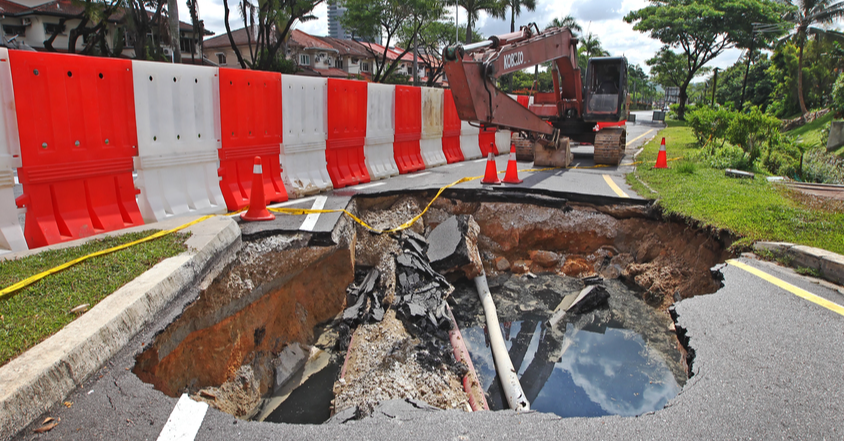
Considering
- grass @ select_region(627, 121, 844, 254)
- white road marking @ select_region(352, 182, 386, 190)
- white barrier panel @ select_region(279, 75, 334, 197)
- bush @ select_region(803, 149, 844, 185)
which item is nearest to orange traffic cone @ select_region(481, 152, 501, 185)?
white road marking @ select_region(352, 182, 386, 190)

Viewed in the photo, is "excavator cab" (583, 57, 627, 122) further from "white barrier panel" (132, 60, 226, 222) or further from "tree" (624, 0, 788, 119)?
"tree" (624, 0, 788, 119)

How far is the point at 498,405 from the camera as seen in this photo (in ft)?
15.1

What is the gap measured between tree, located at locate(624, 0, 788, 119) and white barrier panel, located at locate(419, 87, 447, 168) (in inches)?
1257

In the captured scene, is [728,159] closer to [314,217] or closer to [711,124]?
[711,124]

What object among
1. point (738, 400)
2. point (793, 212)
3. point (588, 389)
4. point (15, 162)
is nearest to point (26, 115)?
point (15, 162)

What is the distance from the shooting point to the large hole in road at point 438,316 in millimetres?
4324

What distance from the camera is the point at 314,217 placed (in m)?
6.34

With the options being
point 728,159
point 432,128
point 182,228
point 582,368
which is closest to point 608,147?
point 728,159

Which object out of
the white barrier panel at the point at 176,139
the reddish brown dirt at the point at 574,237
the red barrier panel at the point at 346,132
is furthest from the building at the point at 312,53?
the white barrier panel at the point at 176,139

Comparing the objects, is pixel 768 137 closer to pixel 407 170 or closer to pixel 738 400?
pixel 407 170

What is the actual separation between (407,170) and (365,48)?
2053 inches

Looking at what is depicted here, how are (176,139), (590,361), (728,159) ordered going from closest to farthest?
(590,361) < (176,139) < (728,159)

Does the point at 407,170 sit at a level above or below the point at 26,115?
below

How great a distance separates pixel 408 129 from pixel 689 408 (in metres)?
8.42
